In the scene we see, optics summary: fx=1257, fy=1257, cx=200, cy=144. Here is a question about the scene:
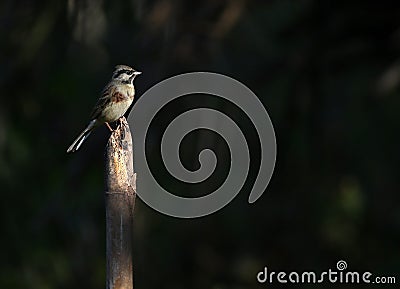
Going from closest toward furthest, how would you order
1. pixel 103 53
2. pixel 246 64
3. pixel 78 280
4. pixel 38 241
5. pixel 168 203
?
1. pixel 168 203
2. pixel 103 53
3. pixel 246 64
4. pixel 38 241
5. pixel 78 280

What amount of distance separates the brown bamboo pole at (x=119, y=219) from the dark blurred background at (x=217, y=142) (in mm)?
3033

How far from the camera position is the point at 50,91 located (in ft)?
37.3

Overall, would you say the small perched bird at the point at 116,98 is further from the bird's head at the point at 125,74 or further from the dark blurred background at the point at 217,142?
the dark blurred background at the point at 217,142

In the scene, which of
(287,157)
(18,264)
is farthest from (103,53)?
(18,264)

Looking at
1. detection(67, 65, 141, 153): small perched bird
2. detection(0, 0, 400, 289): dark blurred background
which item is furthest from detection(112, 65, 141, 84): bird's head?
detection(0, 0, 400, 289): dark blurred background

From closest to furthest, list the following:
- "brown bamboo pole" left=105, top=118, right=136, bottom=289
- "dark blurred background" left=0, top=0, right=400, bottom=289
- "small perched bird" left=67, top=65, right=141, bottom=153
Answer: "brown bamboo pole" left=105, top=118, right=136, bottom=289, "small perched bird" left=67, top=65, right=141, bottom=153, "dark blurred background" left=0, top=0, right=400, bottom=289

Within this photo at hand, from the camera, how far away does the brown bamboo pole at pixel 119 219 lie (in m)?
3.61

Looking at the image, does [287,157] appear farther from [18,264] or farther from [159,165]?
[18,264]

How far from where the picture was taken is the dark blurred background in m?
8.15

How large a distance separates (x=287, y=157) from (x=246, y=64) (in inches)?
35.2

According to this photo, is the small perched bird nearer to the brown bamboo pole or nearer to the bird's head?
the bird's head

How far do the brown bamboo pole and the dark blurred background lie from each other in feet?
9.95

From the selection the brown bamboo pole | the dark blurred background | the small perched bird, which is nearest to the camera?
the brown bamboo pole

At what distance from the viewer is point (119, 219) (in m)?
3.65
